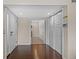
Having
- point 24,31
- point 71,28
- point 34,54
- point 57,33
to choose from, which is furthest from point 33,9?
point 24,31

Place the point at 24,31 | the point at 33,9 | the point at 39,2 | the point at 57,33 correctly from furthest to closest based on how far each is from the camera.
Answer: the point at 24,31 < the point at 57,33 < the point at 33,9 < the point at 39,2

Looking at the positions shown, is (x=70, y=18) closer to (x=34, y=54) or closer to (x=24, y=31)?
(x=34, y=54)

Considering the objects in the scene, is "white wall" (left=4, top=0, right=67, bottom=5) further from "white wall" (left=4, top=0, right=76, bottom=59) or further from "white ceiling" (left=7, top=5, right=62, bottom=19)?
"white ceiling" (left=7, top=5, right=62, bottom=19)

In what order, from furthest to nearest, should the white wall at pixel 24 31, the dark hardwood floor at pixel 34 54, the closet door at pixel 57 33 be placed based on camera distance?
the white wall at pixel 24 31
the closet door at pixel 57 33
the dark hardwood floor at pixel 34 54

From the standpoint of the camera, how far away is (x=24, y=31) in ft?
34.6

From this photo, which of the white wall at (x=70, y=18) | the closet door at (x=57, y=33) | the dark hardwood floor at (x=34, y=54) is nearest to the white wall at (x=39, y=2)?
the white wall at (x=70, y=18)

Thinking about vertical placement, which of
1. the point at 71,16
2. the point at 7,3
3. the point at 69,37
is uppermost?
the point at 7,3

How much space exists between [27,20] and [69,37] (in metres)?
6.51

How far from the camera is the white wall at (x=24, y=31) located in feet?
34.1

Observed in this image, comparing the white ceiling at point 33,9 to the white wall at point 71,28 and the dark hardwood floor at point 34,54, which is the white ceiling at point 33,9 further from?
the dark hardwood floor at point 34,54

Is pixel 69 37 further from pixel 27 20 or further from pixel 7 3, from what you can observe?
pixel 27 20

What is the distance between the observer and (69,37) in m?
4.52

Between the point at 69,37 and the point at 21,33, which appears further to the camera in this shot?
the point at 21,33

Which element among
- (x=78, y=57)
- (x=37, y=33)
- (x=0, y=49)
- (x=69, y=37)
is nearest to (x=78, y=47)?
(x=78, y=57)
